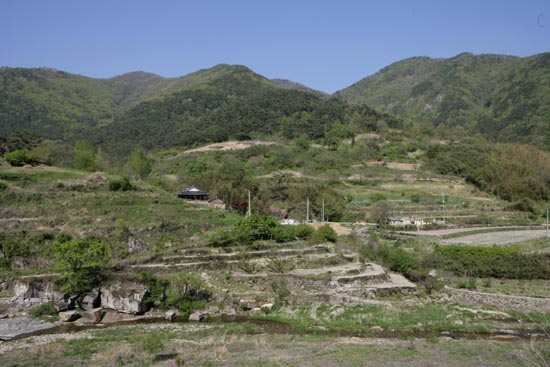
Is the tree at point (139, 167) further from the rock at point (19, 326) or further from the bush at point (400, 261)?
the rock at point (19, 326)

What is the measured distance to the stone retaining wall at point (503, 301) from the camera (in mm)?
25500

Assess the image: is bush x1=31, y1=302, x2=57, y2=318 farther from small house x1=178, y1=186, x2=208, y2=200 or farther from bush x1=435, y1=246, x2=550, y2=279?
bush x1=435, y1=246, x2=550, y2=279

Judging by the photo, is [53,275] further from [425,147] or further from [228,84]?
[228,84]

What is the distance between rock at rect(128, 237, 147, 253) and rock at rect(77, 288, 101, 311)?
6456 millimetres

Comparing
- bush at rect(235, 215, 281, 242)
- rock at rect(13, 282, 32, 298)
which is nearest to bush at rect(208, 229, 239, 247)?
bush at rect(235, 215, 281, 242)

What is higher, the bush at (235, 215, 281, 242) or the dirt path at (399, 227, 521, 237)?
the bush at (235, 215, 281, 242)

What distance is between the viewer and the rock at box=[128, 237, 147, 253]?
108 ft

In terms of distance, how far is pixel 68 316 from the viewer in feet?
79.9

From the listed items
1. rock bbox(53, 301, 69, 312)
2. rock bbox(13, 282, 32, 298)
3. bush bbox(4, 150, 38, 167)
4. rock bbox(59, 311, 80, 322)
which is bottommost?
rock bbox(59, 311, 80, 322)

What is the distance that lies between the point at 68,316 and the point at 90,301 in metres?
1.75

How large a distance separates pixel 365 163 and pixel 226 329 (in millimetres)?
64842

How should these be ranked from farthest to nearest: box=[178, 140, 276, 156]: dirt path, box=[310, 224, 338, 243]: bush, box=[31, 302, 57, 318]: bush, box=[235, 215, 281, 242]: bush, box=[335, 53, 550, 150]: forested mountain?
box=[335, 53, 550, 150]: forested mountain
box=[178, 140, 276, 156]: dirt path
box=[310, 224, 338, 243]: bush
box=[235, 215, 281, 242]: bush
box=[31, 302, 57, 318]: bush

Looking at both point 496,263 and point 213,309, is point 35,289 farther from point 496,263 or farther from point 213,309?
point 496,263

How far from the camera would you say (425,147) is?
9338 centimetres
